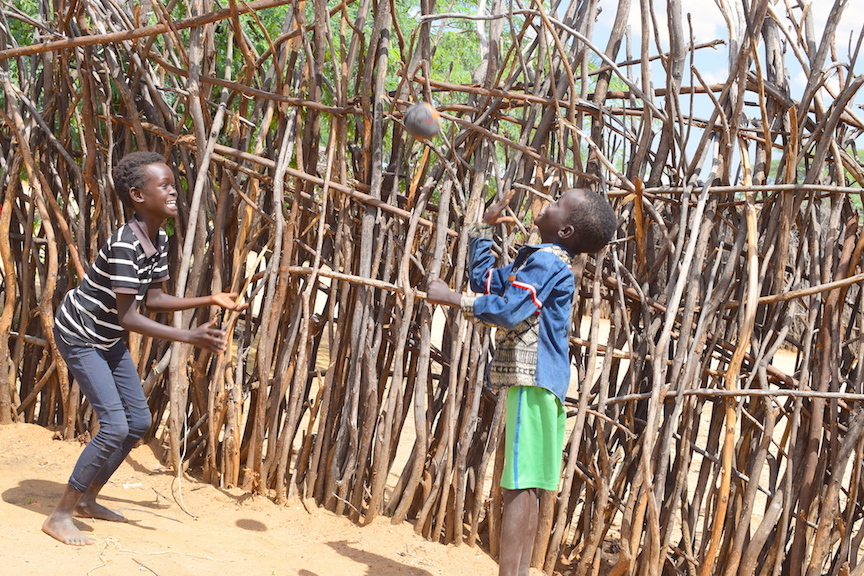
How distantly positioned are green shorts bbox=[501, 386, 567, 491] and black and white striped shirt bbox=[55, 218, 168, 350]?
1.34m

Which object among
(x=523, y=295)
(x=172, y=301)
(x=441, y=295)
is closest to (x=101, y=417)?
(x=172, y=301)

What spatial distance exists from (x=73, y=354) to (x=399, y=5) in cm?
615

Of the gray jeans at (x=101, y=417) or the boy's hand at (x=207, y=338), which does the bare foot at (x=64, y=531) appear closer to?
the gray jeans at (x=101, y=417)

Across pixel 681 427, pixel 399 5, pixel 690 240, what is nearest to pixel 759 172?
pixel 690 240

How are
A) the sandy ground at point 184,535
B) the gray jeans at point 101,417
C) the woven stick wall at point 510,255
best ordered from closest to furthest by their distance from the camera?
the sandy ground at point 184,535 → the gray jeans at point 101,417 → the woven stick wall at point 510,255

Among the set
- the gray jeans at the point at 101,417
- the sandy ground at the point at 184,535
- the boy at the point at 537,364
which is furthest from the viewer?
the gray jeans at the point at 101,417

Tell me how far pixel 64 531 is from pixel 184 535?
1.48ft

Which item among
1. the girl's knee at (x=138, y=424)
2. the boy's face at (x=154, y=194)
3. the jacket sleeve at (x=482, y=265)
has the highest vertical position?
the boy's face at (x=154, y=194)

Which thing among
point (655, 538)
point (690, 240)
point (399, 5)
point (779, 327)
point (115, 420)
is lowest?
point (655, 538)

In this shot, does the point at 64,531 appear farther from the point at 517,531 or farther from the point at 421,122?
the point at 421,122

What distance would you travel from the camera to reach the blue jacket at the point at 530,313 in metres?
2.46

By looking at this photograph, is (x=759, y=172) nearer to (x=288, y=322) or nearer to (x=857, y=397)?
(x=857, y=397)

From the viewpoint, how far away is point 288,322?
357 centimetres

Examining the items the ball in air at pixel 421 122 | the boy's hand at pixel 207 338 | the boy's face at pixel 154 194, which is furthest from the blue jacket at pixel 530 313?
the boy's face at pixel 154 194
